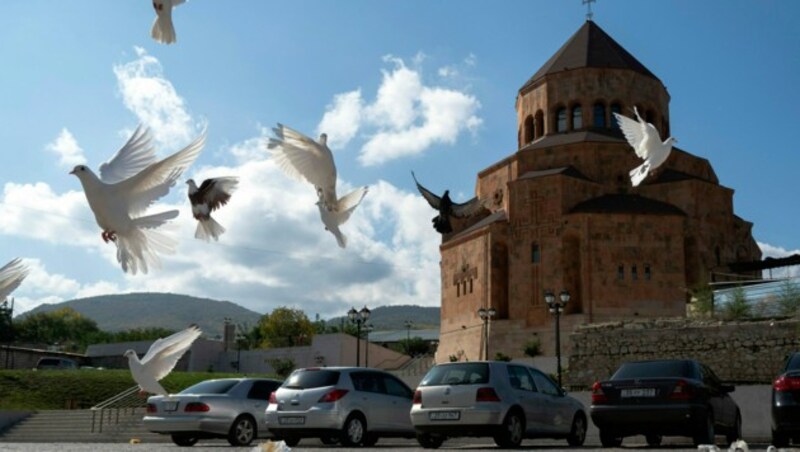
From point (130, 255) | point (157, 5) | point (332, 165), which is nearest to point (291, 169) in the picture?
point (332, 165)

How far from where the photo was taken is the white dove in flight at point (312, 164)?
265 inches

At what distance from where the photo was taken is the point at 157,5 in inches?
206

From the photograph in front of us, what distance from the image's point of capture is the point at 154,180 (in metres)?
6.29

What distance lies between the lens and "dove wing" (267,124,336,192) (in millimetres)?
6859

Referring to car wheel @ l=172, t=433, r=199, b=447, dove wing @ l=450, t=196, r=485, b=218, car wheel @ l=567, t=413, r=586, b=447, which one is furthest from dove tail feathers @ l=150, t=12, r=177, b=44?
dove wing @ l=450, t=196, r=485, b=218

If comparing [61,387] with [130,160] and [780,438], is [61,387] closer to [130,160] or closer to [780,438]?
[780,438]

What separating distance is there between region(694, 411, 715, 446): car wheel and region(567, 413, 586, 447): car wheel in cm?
242

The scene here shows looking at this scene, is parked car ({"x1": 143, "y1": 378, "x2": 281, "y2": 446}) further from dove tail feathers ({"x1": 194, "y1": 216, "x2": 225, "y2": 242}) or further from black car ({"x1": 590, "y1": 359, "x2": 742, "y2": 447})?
dove tail feathers ({"x1": 194, "y1": 216, "x2": 225, "y2": 242})

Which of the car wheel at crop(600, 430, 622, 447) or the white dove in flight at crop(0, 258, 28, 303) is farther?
the car wheel at crop(600, 430, 622, 447)

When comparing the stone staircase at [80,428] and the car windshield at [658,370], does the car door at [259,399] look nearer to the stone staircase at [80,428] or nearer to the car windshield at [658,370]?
the car windshield at [658,370]

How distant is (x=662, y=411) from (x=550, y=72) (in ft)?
136

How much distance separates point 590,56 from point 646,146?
4272cm

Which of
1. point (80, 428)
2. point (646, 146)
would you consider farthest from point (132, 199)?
point (80, 428)

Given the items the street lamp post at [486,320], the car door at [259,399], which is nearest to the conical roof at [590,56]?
the street lamp post at [486,320]
